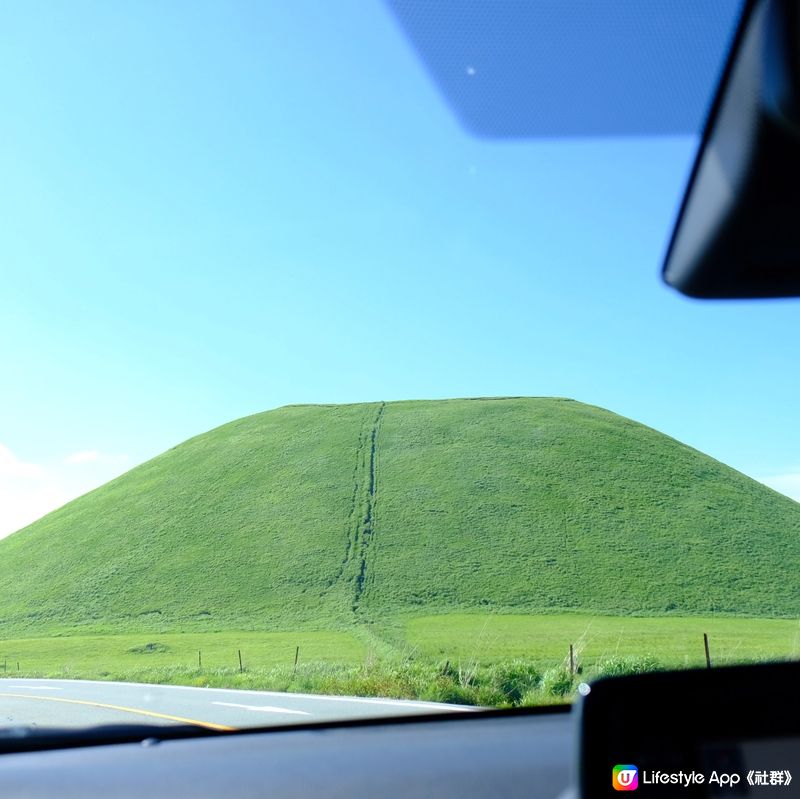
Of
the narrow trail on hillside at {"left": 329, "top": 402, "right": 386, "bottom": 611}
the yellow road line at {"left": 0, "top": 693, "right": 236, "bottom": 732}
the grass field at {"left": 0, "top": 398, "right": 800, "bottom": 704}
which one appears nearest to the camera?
the yellow road line at {"left": 0, "top": 693, "right": 236, "bottom": 732}

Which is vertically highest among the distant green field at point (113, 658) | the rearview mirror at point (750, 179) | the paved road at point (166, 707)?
A: the rearview mirror at point (750, 179)

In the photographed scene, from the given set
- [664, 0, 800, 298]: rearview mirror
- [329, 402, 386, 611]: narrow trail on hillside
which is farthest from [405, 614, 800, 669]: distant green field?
[329, 402, 386, 611]: narrow trail on hillside

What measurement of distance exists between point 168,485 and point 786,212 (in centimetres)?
Result: 4664

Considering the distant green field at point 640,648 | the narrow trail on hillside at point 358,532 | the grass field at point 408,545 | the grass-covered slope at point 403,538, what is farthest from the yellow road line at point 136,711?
the narrow trail on hillside at point 358,532

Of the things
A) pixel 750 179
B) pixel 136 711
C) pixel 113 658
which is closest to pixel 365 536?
pixel 113 658

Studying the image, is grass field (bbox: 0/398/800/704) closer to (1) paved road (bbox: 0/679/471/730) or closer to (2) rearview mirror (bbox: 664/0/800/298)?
(1) paved road (bbox: 0/679/471/730)

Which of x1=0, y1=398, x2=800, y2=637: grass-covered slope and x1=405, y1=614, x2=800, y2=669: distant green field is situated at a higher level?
x1=0, y1=398, x2=800, y2=637: grass-covered slope

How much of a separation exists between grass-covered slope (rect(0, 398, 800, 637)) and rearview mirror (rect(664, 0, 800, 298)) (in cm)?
2046

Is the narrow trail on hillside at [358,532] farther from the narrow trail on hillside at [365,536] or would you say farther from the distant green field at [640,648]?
the distant green field at [640,648]

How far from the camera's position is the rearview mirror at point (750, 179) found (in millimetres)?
1400

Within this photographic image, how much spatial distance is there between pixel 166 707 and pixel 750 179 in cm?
331

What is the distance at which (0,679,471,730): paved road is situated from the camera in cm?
324

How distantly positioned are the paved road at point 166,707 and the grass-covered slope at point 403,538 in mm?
16878

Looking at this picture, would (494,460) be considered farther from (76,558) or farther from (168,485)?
(76,558)
